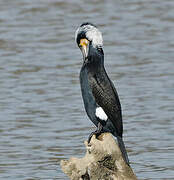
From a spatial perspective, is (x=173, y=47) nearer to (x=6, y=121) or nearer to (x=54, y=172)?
(x=6, y=121)

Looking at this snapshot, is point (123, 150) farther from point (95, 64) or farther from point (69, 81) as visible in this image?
point (69, 81)

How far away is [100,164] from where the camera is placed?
6367mm

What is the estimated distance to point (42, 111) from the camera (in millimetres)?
10250

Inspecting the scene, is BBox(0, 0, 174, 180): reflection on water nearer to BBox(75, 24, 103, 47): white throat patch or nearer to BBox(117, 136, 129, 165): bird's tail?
BBox(117, 136, 129, 165): bird's tail

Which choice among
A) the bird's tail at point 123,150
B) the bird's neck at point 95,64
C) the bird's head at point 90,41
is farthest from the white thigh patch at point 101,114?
the bird's head at point 90,41

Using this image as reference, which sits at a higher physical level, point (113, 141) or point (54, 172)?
point (113, 141)

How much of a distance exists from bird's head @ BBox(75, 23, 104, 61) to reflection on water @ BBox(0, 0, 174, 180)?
1.40m

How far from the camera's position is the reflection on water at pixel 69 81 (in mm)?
8586

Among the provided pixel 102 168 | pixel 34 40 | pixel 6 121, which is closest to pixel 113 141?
pixel 102 168

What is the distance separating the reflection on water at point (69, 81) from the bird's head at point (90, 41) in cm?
140

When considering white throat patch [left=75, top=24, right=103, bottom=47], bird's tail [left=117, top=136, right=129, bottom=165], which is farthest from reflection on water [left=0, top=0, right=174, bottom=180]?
white throat patch [left=75, top=24, right=103, bottom=47]

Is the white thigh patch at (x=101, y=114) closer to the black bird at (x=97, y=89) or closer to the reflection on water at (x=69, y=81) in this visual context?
the black bird at (x=97, y=89)

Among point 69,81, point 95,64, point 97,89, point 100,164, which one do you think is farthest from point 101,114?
point 69,81

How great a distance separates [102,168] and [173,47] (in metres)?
7.29
